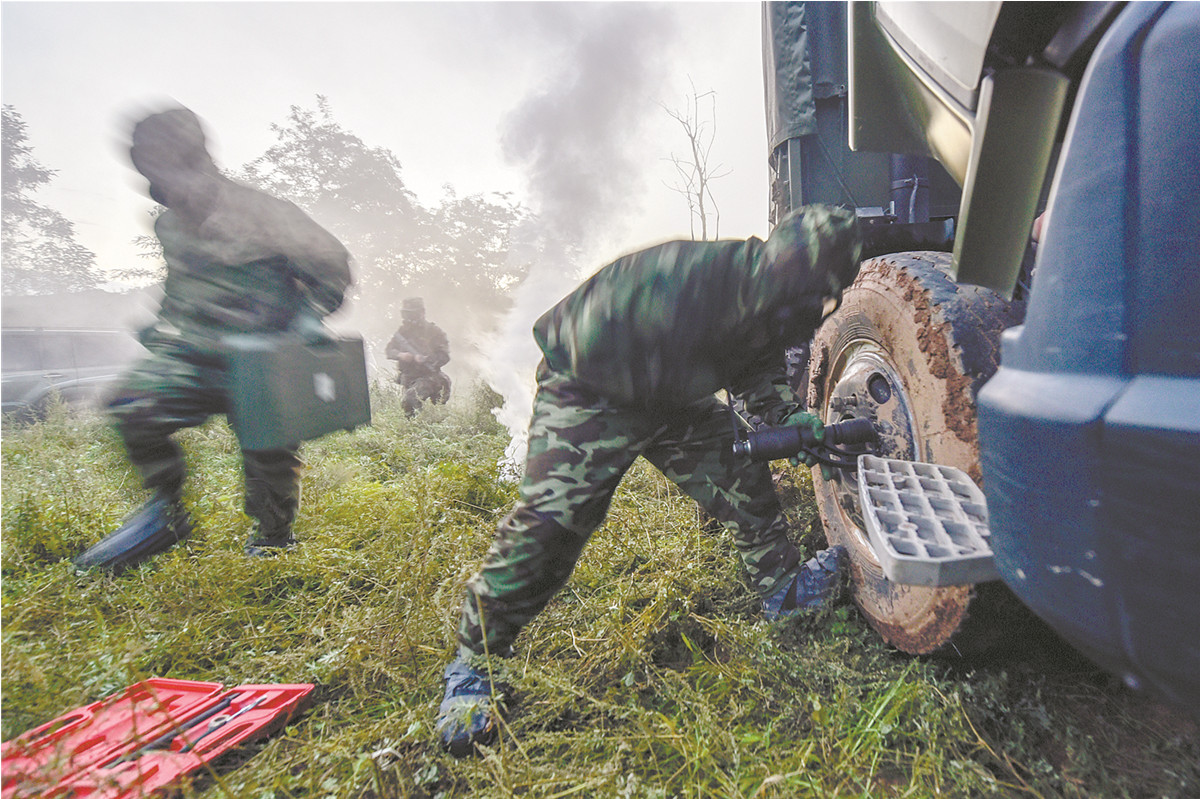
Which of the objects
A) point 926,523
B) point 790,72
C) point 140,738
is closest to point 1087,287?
point 926,523

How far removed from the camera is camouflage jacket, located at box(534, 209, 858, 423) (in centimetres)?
141

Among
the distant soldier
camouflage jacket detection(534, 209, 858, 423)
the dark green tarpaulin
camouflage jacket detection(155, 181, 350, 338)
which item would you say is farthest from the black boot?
the distant soldier

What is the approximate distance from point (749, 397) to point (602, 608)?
994 millimetres

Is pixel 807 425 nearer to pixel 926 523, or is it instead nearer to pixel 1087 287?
pixel 926 523

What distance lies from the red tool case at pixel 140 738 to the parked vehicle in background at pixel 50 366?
591 cm

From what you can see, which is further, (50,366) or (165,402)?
(50,366)

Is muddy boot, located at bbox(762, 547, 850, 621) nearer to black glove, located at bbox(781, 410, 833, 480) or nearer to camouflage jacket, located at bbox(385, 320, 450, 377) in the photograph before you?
black glove, located at bbox(781, 410, 833, 480)

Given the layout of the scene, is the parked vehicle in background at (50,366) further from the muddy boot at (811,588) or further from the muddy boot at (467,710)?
the muddy boot at (811,588)

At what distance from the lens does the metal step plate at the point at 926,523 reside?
2.73 feet

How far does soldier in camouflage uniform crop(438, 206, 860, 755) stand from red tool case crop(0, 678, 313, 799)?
1.92 ft

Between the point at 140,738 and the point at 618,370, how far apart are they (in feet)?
5.18

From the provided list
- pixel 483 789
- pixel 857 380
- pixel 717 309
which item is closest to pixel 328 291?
pixel 717 309

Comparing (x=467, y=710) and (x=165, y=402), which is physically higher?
(x=165, y=402)

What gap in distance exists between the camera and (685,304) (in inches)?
56.6
